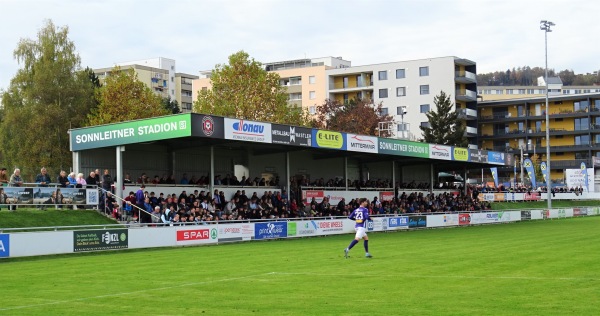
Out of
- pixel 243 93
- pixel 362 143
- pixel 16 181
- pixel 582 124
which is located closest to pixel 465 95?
pixel 582 124

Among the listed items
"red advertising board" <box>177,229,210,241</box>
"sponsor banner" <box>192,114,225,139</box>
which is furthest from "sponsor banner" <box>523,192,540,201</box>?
"red advertising board" <box>177,229,210,241</box>

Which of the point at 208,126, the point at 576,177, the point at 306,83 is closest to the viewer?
the point at 208,126

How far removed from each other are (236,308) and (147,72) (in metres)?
119

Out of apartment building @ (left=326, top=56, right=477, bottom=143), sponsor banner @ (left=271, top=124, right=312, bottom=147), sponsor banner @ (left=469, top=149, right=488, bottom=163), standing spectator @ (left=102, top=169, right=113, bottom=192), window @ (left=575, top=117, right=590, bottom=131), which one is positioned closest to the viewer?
standing spectator @ (left=102, top=169, right=113, bottom=192)

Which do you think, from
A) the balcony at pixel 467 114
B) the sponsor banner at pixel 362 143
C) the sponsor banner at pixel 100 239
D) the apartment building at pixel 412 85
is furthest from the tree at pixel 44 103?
the balcony at pixel 467 114

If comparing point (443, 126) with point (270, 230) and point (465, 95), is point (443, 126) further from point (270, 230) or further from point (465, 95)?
point (270, 230)

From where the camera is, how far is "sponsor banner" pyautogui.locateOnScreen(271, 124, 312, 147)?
39688mm

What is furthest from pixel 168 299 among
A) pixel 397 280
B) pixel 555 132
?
pixel 555 132

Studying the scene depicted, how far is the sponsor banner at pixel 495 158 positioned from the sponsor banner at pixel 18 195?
142ft

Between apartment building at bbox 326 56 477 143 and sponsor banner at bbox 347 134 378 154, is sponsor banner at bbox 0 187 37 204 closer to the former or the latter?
sponsor banner at bbox 347 134 378 154

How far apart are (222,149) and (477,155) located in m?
27.0

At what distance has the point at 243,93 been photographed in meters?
72.9

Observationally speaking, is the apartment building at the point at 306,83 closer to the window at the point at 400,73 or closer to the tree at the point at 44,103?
the window at the point at 400,73

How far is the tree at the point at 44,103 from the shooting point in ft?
226
